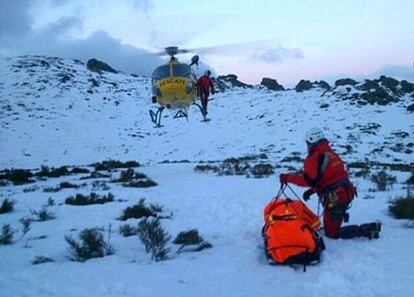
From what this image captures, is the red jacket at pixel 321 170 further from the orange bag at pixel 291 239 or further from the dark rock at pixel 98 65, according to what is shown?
the dark rock at pixel 98 65

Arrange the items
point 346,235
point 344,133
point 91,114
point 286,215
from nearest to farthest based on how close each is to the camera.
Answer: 1. point 286,215
2. point 346,235
3. point 344,133
4. point 91,114

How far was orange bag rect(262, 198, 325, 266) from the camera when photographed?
18.1 ft

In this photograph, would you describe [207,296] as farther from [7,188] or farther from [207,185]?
[7,188]

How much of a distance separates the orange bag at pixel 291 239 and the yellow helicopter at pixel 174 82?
13.3 meters

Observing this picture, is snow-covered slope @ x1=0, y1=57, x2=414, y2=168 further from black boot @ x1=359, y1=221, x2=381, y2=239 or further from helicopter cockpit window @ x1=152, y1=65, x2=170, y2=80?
black boot @ x1=359, y1=221, x2=381, y2=239

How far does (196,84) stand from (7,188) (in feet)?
27.9

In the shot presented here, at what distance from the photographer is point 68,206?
401 inches

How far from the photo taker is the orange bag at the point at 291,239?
18.1 ft

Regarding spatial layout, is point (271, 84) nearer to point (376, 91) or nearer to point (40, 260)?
point (376, 91)

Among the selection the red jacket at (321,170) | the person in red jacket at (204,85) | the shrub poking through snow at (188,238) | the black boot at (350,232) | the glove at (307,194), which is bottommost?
the shrub poking through snow at (188,238)

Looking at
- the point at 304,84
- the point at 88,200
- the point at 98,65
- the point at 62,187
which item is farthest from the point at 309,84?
the point at 88,200

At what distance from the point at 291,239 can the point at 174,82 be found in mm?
13997

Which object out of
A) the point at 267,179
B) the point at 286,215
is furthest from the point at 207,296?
the point at 267,179

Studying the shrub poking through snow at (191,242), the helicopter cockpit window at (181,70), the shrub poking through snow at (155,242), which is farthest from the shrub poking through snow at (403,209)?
the helicopter cockpit window at (181,70)
